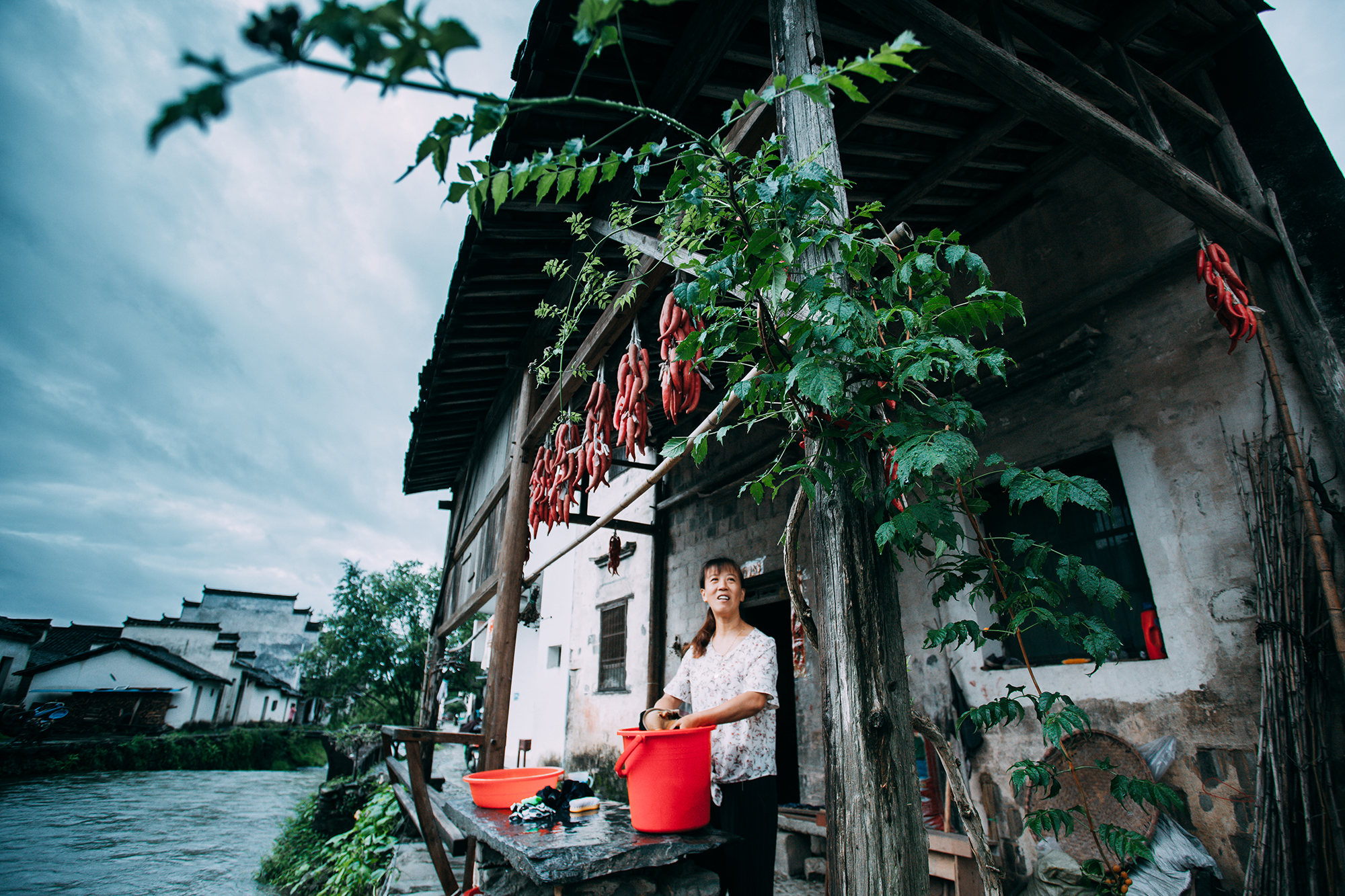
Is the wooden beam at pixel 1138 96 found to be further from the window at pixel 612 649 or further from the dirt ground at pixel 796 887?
the window at pixel 612 649

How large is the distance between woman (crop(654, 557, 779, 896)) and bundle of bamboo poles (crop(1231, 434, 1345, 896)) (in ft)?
7.12

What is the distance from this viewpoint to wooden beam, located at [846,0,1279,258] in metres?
2.53

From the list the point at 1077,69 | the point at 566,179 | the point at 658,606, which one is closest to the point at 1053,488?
the point at 566,179

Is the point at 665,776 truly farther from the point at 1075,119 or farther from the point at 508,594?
the point at 1075,119

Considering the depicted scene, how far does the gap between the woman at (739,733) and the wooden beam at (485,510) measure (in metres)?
3.47

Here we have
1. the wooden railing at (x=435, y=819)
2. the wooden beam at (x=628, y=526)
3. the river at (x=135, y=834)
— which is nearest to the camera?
the wooden railing at (x=435, y=819)

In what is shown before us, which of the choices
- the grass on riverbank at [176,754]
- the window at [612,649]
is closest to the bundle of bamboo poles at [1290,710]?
the window at [612,649]

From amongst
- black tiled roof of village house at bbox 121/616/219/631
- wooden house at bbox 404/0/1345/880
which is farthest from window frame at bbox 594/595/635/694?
black tiled roof of village house at bbox 121/616/219/631

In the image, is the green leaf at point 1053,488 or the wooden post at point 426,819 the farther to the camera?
the wooden post at point 426,819

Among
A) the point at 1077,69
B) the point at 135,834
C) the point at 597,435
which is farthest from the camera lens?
the point at 135,834

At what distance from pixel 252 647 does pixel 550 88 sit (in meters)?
47.4

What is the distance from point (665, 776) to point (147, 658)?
1306 inches

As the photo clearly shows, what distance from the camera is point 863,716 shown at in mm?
1477

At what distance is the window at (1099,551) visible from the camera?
141 inches
